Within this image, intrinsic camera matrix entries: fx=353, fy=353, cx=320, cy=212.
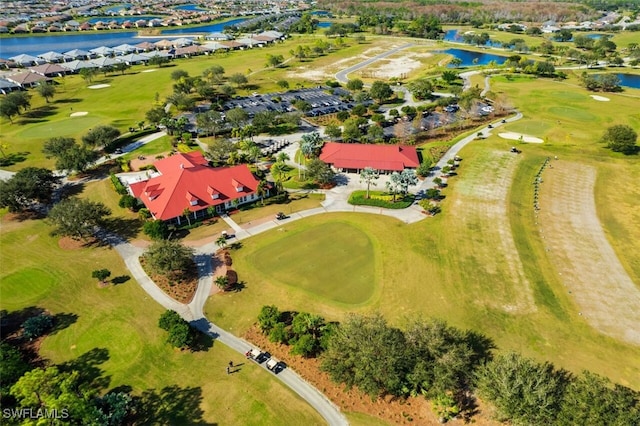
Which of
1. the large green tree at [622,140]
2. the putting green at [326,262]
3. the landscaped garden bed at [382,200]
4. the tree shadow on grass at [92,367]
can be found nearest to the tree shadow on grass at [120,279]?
the tree shadow on grass at [92,367]

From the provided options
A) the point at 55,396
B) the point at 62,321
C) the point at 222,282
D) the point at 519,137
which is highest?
the point at 519,137

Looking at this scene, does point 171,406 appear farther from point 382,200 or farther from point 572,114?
point 572,114

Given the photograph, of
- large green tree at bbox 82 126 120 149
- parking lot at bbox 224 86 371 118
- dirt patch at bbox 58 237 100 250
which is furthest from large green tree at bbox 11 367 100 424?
parking lot at bbox 224 86 371 118

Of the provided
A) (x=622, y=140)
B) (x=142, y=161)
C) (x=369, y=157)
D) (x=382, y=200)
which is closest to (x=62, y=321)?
(x=142, y=161)

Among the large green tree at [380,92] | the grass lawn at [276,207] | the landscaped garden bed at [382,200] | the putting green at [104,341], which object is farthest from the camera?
the large green tree at [380,92]

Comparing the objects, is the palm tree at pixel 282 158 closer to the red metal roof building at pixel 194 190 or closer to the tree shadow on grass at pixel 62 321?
the red metal roof building at pixel 194 190

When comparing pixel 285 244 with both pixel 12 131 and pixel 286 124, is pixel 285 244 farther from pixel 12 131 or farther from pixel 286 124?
pixel 12 131
